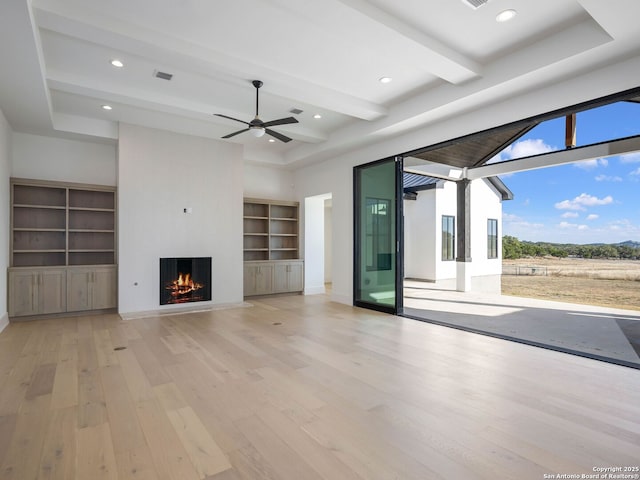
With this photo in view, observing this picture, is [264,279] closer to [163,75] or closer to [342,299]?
[342,299]

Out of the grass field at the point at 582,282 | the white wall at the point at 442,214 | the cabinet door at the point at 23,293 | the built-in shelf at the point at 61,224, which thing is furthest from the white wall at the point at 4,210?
the white wall at the point at 442,214

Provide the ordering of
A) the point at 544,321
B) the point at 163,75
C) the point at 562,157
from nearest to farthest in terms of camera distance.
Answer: the point at 163,75 → the point at 544,321 → the point at 562,157

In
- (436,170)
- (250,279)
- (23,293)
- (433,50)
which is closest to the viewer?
(433,50)

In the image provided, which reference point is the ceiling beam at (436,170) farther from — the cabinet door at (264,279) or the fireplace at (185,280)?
the fireplace at (185,280)

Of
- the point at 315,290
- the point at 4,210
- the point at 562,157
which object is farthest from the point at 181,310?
the point at 562,157

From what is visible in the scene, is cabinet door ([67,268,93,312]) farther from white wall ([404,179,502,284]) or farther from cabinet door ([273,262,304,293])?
white wall ([404,179,502,284])

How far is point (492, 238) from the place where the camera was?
11.3 meters

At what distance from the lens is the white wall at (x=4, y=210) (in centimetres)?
491

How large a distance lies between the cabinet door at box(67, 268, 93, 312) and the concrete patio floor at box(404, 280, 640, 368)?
5.33 meters

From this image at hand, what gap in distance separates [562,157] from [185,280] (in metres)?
7.75

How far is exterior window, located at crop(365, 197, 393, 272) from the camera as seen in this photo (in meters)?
6.24

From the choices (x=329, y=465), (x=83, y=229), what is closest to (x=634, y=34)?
(x=329, y=465)

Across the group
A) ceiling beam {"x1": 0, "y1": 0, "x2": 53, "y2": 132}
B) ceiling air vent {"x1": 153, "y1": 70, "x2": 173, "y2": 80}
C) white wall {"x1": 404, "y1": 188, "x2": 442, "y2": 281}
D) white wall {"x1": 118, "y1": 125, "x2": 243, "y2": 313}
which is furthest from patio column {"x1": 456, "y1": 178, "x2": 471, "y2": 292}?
ceiling beam {"x1": 0, "y1": 0, "x2": 53, "y2": 132}

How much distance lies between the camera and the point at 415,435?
219 cm
